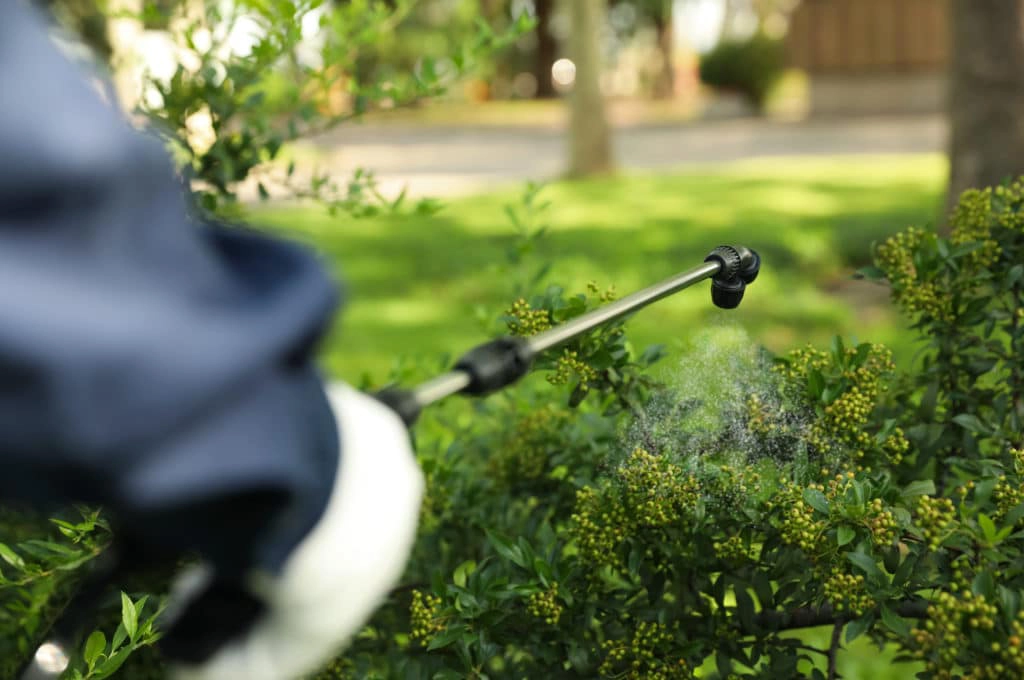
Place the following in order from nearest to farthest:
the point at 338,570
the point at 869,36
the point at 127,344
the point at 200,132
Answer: the point at 127,344
the point at 338,570
the point at 200,132
the point at 869,36

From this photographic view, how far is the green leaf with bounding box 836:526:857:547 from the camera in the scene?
162 centimetres

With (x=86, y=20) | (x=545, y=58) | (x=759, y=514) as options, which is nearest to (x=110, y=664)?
(x=759, y=514)

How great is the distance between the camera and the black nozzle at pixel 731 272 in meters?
1.68

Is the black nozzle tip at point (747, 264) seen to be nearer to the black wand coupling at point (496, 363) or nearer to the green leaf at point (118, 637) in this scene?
the black wand coupling at point (496, 363)

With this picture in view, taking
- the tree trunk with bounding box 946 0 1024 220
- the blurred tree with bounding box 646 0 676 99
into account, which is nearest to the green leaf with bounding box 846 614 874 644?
the tree trunk with bounding box 946 0 1024 220

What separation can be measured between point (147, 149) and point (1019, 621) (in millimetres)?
1152

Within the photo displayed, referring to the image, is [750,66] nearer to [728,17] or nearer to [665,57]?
[665,57]

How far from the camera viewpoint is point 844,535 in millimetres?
1628

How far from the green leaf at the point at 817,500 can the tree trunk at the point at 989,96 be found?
→ 472cm

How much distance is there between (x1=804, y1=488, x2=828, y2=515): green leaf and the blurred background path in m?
9.90

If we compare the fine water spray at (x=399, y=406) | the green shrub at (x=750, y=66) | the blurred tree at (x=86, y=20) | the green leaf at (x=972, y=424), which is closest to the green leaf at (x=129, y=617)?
the fine water spray at (x=399, y=406)

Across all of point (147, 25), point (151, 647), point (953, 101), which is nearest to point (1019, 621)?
point (151, 647)

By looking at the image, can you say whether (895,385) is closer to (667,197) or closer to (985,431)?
(985,431)

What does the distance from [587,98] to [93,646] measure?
11.4 m
